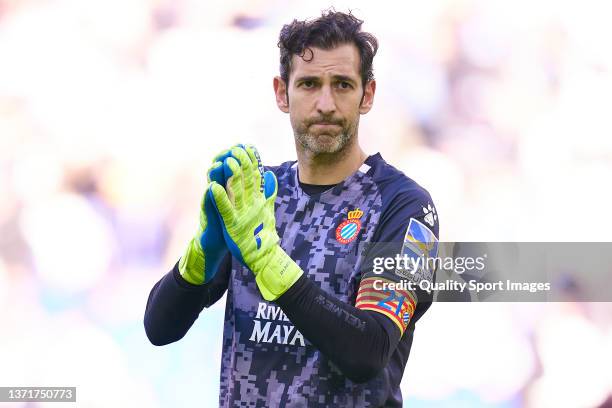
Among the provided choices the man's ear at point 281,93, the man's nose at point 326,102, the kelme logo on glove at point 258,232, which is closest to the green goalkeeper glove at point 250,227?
the kelme logo on glove at point 258,232

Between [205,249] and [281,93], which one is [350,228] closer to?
[205,249]

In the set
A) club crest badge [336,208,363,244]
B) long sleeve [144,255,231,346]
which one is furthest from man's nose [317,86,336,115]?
long sleeve [144,255,231,346]

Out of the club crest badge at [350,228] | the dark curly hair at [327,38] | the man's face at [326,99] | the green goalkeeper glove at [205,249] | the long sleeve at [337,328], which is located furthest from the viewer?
the dark curly hair at [327,38]

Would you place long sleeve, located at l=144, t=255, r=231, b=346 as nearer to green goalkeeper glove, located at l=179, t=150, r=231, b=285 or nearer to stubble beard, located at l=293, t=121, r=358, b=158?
green goalkeeper glove, located at l=179, t=150, r=231, b=285

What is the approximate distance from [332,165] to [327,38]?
430mm

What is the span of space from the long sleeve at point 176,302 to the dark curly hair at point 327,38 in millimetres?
749

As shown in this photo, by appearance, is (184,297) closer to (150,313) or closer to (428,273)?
(150,313)

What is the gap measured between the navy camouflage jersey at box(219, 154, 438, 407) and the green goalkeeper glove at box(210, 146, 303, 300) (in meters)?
0.28

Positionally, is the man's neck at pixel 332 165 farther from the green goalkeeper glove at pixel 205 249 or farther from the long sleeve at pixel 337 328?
the long sleeve at pixel 337 328

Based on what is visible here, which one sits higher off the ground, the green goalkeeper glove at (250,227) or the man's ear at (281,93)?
the man's ear at (281,93)

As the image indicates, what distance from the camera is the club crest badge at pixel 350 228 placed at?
2596 millimetres

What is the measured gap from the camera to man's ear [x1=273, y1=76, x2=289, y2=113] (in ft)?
9.68

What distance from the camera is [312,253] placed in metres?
2.61

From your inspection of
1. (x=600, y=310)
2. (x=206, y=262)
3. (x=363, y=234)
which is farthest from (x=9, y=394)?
(x=600, y=310)
